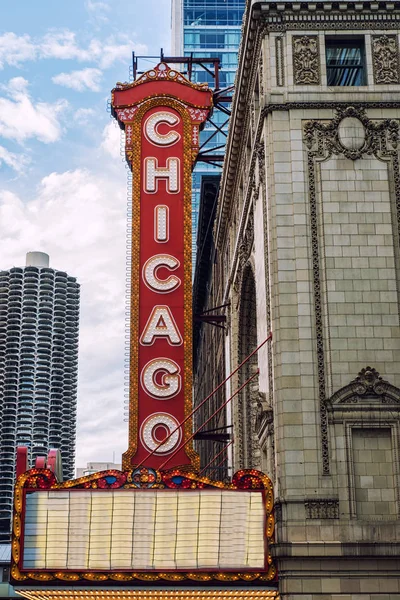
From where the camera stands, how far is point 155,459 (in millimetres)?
33344

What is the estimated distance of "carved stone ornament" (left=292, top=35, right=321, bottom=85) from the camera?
28.5m

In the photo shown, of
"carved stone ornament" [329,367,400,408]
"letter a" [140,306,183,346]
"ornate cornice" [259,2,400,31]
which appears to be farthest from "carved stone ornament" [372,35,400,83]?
"letter a" [140,306,183,346]

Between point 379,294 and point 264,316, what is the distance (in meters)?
3.92

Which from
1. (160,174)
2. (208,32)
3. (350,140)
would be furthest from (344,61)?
(208,32)

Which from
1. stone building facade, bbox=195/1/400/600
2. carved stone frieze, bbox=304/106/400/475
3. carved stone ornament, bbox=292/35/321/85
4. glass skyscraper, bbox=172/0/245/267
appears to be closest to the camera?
stone building facade, bbox=195/1/400/600

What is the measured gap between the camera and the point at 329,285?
87.2ft

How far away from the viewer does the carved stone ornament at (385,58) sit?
2853 cm

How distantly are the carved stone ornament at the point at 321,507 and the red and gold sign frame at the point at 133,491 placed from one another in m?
1.07

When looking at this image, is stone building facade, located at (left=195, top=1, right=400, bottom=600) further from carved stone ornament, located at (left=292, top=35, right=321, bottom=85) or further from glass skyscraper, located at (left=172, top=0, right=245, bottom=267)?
glass skyscraper, located at (left=172, top=0, right=245, bottom=267)

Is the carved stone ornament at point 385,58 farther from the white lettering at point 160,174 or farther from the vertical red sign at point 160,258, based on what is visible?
the white lettering at point 160,174

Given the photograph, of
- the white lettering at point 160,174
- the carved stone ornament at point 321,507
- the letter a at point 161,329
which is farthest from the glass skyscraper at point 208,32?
the carved stone ornament at point 321,507

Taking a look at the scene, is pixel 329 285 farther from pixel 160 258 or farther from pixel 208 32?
pixel 208 32

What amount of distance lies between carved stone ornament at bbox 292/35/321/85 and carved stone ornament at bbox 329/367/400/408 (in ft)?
30.1

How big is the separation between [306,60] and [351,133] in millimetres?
2774
